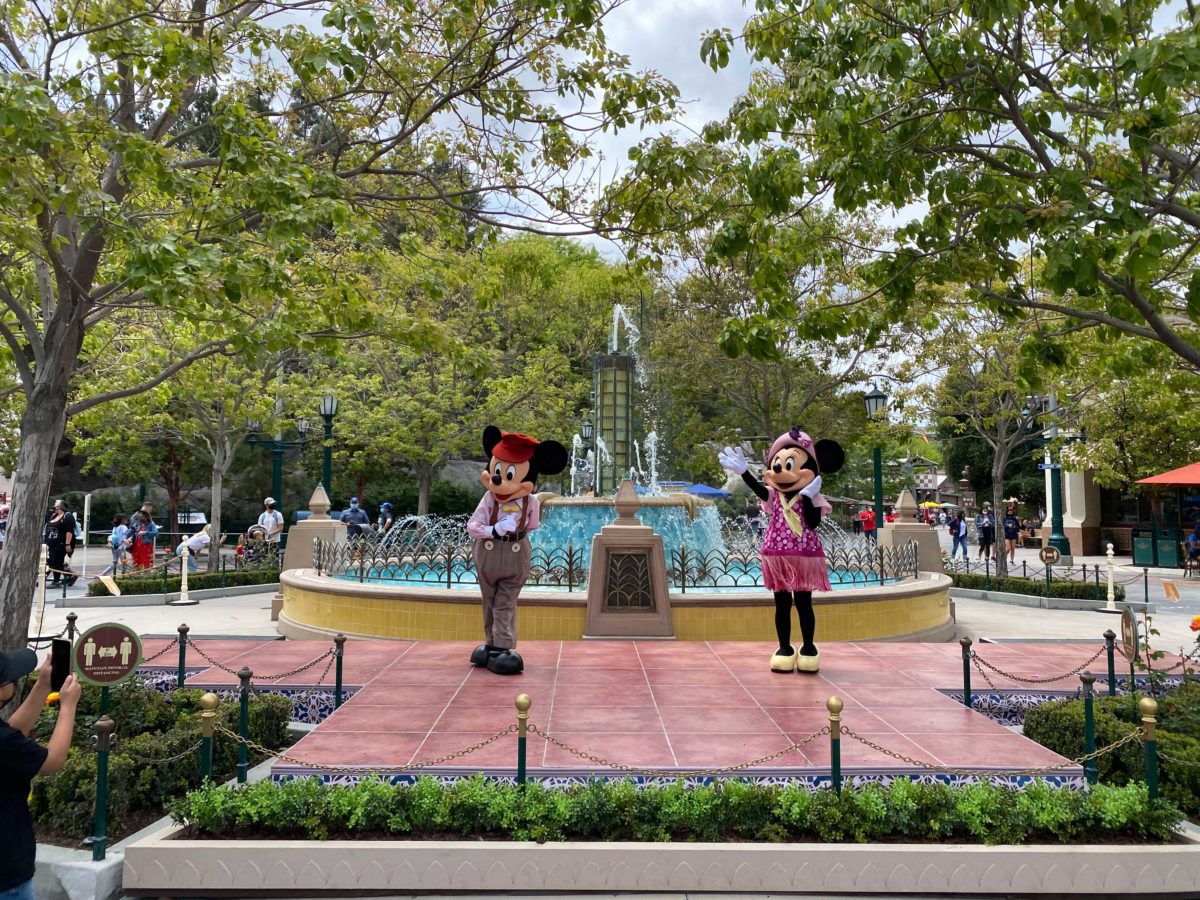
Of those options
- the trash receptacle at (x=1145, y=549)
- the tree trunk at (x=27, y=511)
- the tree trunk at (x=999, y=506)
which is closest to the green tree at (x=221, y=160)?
the tree trunk at (x=27, y=511)

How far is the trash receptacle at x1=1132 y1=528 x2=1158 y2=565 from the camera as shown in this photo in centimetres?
2794

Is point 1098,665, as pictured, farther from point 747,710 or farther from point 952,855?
point 952,855

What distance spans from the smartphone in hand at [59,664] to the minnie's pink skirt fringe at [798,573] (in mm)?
6374

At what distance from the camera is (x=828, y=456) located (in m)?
8.90

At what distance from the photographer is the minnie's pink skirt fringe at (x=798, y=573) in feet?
28.0

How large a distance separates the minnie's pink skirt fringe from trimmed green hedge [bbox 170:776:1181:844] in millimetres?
3294

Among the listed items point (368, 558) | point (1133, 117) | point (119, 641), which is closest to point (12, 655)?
point (119, 641)

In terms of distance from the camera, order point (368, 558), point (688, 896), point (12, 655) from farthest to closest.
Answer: point (368, 558), point (688, 896), point (12, 655)

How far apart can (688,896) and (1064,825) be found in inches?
99.0

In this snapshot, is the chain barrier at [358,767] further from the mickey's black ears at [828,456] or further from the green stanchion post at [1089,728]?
the mickey's black ears at [828,456]

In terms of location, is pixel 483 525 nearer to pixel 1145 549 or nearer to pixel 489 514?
pixel 489 514

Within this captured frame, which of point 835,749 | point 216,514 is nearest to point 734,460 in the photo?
point 835,749

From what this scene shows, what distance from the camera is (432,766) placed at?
5777 mm

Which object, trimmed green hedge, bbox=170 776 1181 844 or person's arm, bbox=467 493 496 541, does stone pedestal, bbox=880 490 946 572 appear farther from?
trimmed green hedge, bbox=170 776 1181 844
